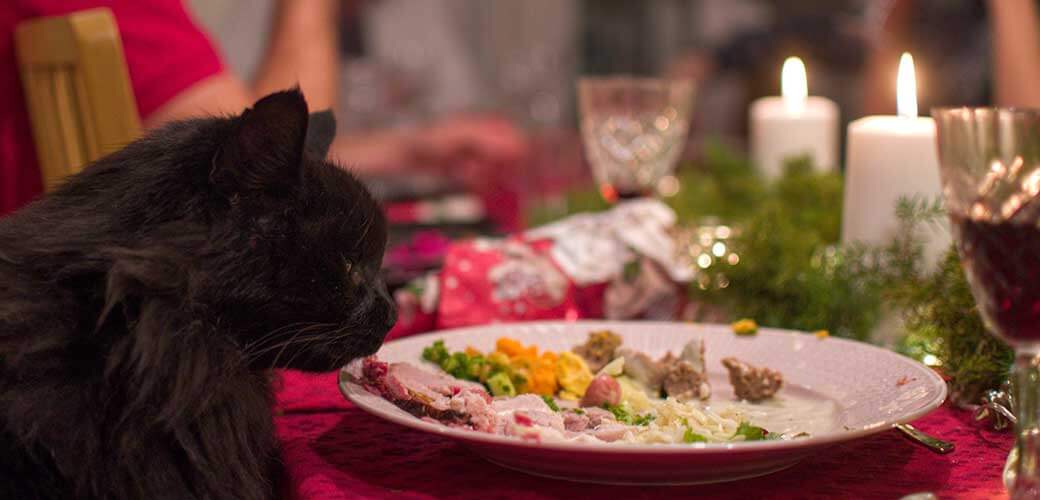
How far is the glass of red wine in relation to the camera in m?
0.56

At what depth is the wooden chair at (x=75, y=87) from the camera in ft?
3.88

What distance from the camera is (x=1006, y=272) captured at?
567 mm

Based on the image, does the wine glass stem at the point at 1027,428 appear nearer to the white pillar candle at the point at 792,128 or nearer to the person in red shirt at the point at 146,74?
the person in red shirt at the point at 146,74

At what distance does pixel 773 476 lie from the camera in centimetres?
69

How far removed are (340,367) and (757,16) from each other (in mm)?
4228

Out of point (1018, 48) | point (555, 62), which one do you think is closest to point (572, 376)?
point (1018, 48)

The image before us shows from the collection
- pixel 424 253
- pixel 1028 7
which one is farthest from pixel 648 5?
pixel 424 253

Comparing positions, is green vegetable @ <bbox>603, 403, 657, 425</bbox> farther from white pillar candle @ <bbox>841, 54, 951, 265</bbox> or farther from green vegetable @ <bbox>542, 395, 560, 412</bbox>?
white pillar candle @ <bbox>841, 54, 951, 265</bbox>

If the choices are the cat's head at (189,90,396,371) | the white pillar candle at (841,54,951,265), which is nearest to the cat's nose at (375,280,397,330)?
the cat's head at (189,90,396,371)

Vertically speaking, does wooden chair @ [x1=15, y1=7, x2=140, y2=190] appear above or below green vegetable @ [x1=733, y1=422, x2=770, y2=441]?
above

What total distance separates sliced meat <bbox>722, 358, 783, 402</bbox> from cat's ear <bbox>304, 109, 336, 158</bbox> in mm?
395

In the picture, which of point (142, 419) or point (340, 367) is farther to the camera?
point (340, 367)

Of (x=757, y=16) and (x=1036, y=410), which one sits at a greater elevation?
(x=757, y=16)

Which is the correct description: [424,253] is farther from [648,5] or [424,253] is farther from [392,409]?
[648,5]
